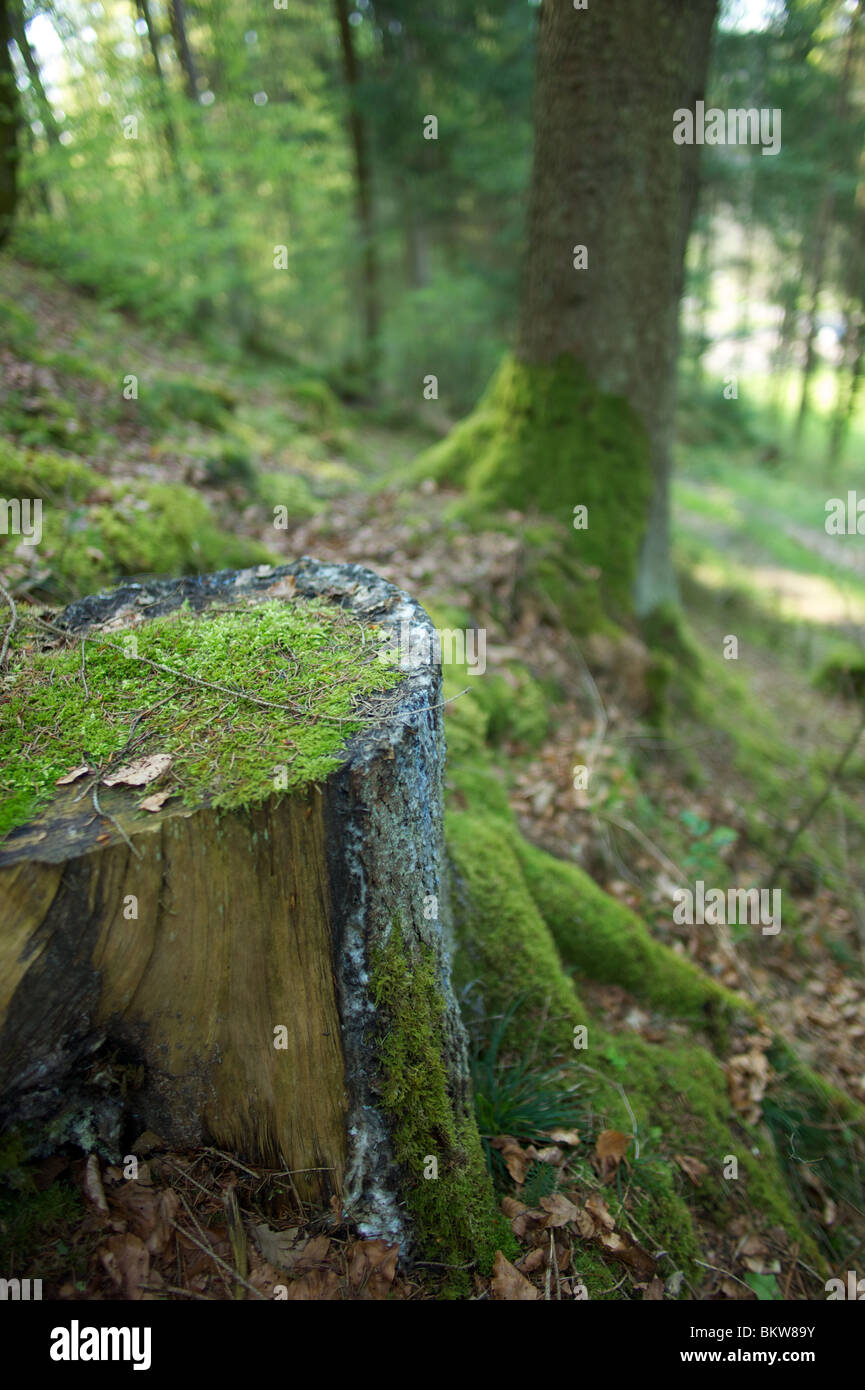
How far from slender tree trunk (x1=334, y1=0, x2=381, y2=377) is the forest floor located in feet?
23.0

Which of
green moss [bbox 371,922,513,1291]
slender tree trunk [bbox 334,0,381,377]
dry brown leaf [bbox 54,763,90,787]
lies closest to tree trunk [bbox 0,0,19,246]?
slender tree trunk [bbox 334,0,381,377]

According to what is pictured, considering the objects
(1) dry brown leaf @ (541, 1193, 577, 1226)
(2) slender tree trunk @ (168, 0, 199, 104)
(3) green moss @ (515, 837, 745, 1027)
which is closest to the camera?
(1) dry brown leaf @ (541, 1193, 577, 1226)

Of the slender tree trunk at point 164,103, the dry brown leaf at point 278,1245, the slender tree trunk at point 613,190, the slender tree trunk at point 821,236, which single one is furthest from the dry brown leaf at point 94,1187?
the slender tree trunk at point 821,236

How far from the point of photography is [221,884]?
2027mm

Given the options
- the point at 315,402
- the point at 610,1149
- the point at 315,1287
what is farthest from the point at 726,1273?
the point at 315,402

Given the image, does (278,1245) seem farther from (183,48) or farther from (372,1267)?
(183,48)

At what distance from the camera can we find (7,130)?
910cm

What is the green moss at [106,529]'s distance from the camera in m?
4.18

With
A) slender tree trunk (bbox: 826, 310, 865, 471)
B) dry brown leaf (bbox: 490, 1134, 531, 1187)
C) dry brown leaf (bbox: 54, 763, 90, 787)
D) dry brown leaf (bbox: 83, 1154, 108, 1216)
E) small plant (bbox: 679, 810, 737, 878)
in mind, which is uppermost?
slender tree trunk (bbox: 826, 310, 865, 471)

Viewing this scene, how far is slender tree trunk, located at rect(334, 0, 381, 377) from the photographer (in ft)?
40.3

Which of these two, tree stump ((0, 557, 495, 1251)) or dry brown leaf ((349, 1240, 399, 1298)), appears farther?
dry brown leaf ((349, 1240, 399, 1298))

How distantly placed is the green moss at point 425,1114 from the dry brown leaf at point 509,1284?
1.2 inches

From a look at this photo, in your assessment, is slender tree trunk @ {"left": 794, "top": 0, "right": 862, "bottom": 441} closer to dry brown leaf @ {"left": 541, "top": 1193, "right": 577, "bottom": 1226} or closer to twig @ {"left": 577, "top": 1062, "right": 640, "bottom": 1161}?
twig @ {"left": 577, "top": 1062, "right": 640, "bottom": 1161}
